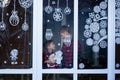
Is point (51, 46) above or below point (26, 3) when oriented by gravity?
below

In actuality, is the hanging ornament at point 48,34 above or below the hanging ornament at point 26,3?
below

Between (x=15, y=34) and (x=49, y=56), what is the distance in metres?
0.76

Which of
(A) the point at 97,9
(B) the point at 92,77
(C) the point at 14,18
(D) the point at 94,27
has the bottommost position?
(B) the point at 92,77

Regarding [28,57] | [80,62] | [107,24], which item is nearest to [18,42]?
[28,57]

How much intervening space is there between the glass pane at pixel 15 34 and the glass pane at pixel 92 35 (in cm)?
98

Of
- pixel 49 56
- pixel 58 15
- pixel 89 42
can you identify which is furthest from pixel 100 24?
pixel 49 56

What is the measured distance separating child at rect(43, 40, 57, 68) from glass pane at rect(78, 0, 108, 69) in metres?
0.50

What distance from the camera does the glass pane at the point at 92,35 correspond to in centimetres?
732

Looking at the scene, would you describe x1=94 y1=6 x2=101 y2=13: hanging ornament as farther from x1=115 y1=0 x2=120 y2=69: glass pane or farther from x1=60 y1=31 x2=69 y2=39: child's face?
x1=60 y1=31 x2=69 y2=39: child's face

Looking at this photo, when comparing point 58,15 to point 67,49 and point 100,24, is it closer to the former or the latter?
point 67,49

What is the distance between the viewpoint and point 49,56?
23.9 ft

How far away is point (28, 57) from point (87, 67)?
114 cm

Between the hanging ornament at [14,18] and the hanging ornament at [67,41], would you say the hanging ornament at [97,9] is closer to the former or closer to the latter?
the hanging ornament at [67,41]

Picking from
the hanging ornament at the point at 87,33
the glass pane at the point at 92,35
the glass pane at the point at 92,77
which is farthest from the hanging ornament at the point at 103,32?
the glass pane at the point at 92,77
